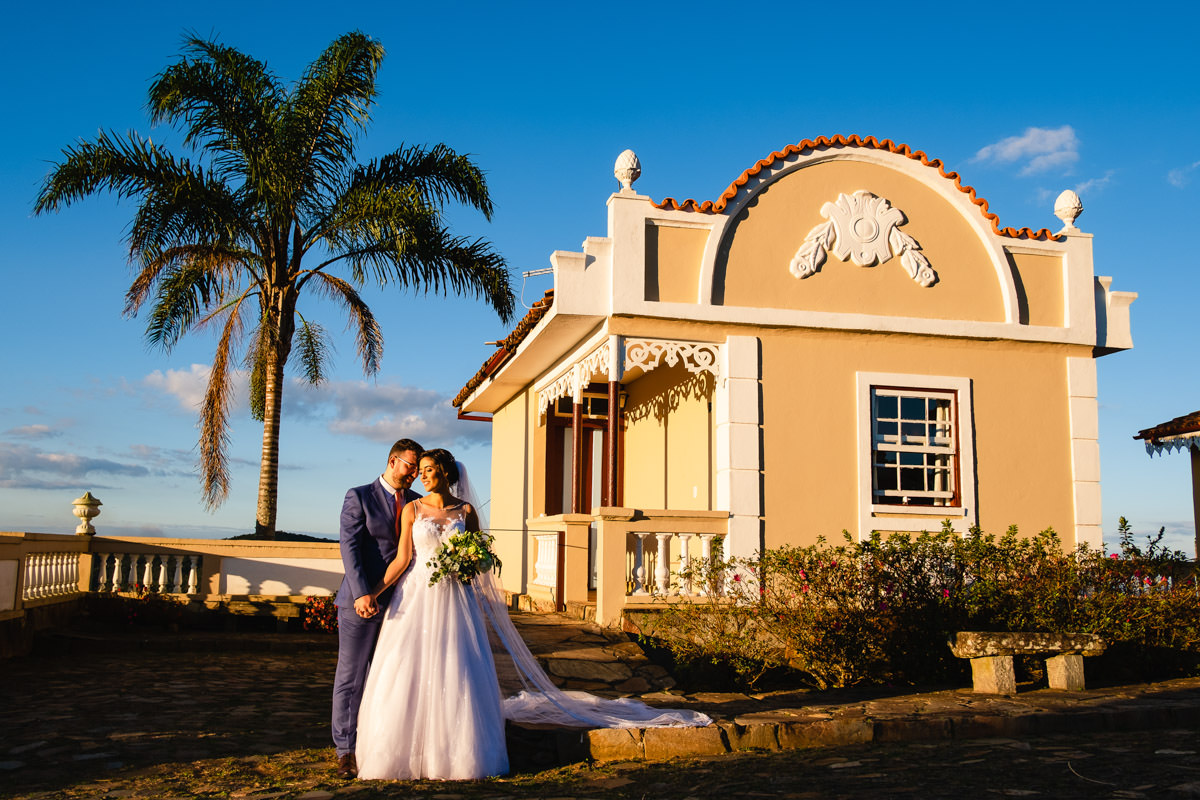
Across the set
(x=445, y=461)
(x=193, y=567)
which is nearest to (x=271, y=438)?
(x=193, y=567)

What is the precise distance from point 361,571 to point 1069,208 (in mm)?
9741

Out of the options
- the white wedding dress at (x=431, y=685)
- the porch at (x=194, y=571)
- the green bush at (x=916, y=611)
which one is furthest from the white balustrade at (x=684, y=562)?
the porch at (x=194, y=571)

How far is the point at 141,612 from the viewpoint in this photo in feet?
39.8

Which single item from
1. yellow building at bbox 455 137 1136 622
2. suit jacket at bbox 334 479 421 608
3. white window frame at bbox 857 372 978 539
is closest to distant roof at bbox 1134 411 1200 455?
yellow building at bbox 455 137 1136 622

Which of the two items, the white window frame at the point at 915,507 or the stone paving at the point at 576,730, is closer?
the stone paving at the point at 576,730

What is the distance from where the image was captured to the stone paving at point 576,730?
5691 millimetres

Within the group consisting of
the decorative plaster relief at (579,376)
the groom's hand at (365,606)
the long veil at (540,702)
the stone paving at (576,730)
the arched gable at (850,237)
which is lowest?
the stone paving at (576,730)

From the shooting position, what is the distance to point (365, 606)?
17.6 feet

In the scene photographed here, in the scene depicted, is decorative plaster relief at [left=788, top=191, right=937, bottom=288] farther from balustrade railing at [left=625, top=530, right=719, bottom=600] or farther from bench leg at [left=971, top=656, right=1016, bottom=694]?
bench leg at [left=971, top=656, right=1016, bottom=694]

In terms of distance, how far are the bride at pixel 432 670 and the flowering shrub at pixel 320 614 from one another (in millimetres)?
6835

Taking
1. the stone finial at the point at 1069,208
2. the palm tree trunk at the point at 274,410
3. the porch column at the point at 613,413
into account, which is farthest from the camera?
the palm tree trunk at the point at 274,410

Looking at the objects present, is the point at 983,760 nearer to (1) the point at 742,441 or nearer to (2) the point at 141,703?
(1) the point at 742,441

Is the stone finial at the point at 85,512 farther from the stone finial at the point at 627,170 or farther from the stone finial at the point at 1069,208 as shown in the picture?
the stone finial at the point at 1069,208

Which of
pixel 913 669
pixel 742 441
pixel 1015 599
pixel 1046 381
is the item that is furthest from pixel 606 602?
pixel 1046 381
